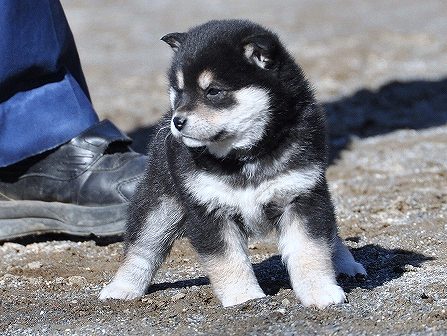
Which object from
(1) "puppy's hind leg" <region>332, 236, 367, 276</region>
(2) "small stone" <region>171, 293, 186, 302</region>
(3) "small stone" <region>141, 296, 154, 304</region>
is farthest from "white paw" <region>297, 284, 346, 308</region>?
(3) "small stone" <region>141, 296, 154, 304</region>

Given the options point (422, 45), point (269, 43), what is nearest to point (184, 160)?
point (269, 43)

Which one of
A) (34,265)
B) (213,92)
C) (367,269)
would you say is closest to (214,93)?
(213,92)

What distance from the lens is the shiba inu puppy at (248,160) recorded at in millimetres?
4176

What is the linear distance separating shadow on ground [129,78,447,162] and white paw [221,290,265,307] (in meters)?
3.64

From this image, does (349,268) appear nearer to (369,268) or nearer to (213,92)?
(369,268)

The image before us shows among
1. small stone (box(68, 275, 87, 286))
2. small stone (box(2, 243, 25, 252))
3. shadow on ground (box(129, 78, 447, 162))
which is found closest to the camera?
small stone (box(68, 275, 87, 286))

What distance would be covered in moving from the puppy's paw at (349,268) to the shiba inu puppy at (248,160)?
0.41 metres

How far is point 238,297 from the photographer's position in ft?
13.7

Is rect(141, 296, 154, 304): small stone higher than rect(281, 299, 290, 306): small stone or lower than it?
lower

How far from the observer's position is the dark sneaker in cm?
580

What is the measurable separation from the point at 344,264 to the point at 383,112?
16.2 feet

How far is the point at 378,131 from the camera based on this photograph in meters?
8.68

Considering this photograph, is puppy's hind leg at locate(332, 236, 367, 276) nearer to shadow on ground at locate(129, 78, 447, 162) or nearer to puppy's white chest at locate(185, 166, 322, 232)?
puppy's white chest at locate(185, 166, 322, 232)

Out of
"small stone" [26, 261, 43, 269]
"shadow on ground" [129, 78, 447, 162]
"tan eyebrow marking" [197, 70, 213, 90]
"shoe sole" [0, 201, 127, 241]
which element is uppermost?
"tan eyebrow marking" [197, 70, 213, 90]
